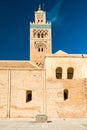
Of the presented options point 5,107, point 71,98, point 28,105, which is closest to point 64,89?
point 71,98

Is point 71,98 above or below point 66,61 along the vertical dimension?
below

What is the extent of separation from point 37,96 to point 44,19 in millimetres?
31158

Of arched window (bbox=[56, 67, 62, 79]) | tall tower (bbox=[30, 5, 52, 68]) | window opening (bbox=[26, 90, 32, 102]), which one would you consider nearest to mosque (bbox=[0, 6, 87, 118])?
window opening (bbox=[26, 90, 32, 102])

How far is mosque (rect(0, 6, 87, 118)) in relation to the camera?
97.9ft

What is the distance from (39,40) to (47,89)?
2745 centimetres

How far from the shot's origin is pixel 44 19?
5894 centimetres

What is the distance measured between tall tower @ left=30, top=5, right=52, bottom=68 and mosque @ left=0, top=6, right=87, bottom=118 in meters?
24.3

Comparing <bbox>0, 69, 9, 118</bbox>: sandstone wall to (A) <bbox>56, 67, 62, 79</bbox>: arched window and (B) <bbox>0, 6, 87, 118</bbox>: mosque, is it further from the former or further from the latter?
(A) <bbox>56, 67, 62, 79</bbox>: arched window

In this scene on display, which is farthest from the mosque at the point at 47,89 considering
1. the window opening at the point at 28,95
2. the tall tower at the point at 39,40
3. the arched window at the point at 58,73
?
the tall tower at the point at 39,40

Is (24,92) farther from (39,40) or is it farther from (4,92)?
(39,40)

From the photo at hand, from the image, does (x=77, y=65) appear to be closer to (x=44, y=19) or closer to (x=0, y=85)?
(x=0, y=85)

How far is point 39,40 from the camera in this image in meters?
56.7

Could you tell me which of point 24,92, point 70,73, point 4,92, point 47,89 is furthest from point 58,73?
point 4,92

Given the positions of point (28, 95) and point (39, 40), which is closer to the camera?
point (28, 95)
